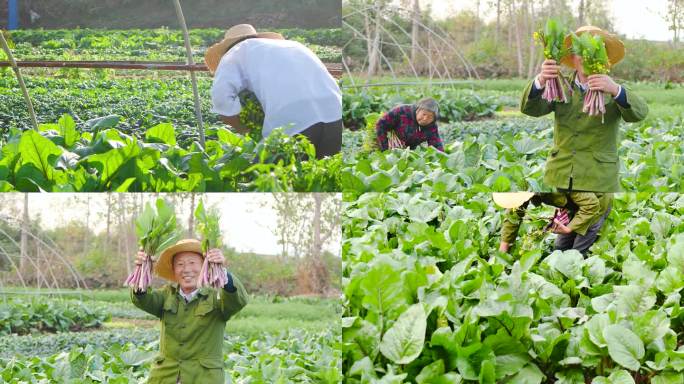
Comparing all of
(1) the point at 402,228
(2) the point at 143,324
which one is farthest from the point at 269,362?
(2) the point at 143,324

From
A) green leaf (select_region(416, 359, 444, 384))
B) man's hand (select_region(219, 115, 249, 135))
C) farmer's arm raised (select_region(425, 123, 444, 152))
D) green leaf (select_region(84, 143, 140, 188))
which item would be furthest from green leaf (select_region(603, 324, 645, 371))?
farmer's arm raised (select_region(425, 123, 444, 152))

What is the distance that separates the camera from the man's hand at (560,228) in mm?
4582

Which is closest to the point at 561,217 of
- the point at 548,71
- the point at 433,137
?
the point at 548,71

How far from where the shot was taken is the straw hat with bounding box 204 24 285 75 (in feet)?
16.0

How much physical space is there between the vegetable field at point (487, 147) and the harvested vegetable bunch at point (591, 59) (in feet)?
3.12

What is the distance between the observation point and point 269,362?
4.73 m

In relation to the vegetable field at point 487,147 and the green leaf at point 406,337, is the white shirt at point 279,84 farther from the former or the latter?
the green leaf at point 406,337

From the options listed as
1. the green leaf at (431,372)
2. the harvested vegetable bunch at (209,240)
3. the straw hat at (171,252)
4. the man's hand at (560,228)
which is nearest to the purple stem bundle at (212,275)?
the harvested vegetable bunch at (209,240)

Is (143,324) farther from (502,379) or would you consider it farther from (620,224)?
(502,379)

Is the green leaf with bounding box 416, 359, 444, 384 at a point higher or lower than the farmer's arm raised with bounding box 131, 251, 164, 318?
lower

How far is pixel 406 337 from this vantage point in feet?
10.1

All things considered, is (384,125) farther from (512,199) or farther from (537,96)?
(537,96)

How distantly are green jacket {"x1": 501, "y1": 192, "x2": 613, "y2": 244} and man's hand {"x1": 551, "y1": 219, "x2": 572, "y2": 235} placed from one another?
0.02 metres

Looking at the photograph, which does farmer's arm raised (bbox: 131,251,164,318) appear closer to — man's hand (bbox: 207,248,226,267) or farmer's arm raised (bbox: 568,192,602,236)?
man's hand (bbox: 207,248,226,267)
